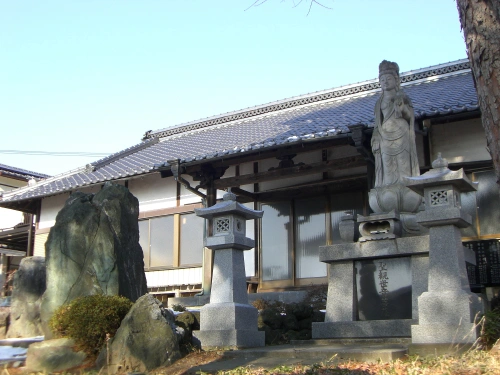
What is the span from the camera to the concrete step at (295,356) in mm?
6820

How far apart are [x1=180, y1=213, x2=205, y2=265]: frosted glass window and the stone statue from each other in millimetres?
7917

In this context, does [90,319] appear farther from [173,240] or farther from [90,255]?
[173,240]

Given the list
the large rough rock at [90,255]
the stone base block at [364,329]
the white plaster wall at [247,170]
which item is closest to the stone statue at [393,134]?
the stone base block at [364,329]

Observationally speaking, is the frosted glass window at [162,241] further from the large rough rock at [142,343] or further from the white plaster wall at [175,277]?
the large rough rock at [142,343]

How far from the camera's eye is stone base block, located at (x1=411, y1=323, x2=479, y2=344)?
22.8 feet

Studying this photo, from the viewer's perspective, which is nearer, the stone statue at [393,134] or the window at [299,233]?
the stone statue at [393,134]

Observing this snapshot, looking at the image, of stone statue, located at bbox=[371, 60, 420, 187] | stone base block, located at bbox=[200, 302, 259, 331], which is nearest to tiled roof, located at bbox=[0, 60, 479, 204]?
stone statue, located at bbox=[371, 60, 420, 187]

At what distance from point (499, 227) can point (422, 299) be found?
6326mm

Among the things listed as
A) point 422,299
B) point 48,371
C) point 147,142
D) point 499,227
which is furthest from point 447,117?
point 147,142

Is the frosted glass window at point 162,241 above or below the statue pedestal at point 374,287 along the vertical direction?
above

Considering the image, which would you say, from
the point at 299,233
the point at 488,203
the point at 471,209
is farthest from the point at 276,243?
the point at 488,203

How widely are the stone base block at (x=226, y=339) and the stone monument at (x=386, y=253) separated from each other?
3.32 feet

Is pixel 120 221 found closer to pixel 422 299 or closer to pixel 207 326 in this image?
pixel 207 326

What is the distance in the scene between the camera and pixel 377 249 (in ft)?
29.8
